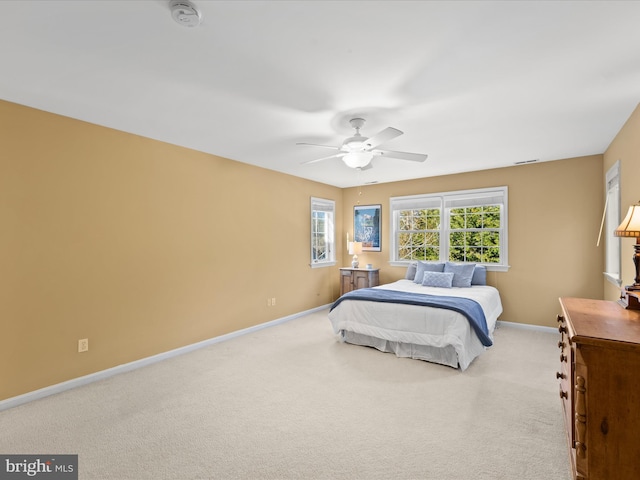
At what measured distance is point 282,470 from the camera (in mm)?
1905

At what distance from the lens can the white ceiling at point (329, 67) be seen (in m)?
1.71

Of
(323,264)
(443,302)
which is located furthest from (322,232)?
(443,302)

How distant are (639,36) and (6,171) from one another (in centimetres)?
466

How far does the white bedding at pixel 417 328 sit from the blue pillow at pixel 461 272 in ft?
1.33

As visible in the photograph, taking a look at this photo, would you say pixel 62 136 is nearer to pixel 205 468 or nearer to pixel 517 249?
pixel 205 468

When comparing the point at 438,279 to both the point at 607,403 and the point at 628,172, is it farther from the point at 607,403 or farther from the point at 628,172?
the point at 607,403

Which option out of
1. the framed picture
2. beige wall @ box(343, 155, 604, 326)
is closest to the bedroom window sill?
the framed picture

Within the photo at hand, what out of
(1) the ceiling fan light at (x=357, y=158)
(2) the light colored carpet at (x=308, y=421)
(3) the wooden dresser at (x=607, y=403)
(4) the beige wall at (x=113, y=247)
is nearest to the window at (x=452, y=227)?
(2) the light colored carpet at (x=308, y=421)

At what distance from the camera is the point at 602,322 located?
5.82 feet

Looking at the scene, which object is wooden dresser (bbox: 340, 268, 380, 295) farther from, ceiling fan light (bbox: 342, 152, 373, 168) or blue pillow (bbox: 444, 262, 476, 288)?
ceiling fan light (bbox: 342, 152, 373, 168)

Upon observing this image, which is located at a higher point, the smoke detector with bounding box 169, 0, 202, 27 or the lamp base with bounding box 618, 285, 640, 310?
the smoke detector with bounding box 169, 0, 202, 27

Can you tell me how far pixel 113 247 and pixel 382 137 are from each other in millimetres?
2963

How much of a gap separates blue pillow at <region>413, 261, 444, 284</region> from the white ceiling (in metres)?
2.35

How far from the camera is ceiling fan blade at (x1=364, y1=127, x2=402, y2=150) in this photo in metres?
2.65
